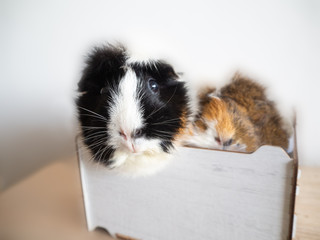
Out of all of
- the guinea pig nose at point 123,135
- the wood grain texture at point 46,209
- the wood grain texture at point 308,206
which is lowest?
the wood grain texture at point 46,209

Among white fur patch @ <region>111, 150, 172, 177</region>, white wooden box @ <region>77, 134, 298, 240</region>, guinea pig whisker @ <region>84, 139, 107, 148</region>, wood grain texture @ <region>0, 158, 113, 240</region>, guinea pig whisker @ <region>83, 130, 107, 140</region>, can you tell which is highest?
guinea pig whisker @ <region>83, 130, 107, 140</region>

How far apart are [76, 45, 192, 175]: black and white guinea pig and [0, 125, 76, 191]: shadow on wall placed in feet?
2.14

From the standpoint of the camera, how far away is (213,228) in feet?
1.66

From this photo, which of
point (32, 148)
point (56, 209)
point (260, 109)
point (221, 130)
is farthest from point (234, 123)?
point (32, 148)

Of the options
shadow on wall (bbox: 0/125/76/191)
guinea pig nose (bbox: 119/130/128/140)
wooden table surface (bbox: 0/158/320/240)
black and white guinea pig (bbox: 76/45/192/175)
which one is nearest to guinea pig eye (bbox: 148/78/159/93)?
black and white guinea pig (bbox: 76/45/192/175)

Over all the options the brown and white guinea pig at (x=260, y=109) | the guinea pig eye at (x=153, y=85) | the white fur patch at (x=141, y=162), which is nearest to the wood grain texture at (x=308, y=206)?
the brown and white guinea pig at (x=260, y=109)

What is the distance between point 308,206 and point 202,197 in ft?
1.32

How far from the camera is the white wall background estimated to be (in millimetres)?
730

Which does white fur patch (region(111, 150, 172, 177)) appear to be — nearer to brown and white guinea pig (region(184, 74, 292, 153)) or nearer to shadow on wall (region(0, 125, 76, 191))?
brown and white guinea pig (region(184, 74, 292, 153))

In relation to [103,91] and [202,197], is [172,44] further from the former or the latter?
[202,197]

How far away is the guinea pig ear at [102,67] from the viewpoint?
1.49 feet

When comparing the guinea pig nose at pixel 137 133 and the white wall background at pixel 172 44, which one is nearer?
the guinea pig nose at pixel 137 133

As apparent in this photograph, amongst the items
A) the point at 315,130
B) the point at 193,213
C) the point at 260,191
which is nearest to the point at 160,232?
the point at 193,213

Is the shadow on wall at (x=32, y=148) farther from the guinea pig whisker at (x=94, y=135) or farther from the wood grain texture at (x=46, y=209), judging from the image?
the guinea pig whisker at (x=94, y=135)
